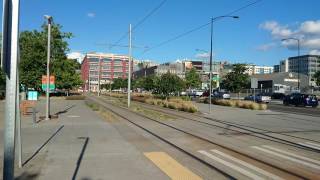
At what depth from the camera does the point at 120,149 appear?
13.9 meters

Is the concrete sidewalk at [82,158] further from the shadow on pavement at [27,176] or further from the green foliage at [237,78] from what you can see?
the green foliage at [237,78]

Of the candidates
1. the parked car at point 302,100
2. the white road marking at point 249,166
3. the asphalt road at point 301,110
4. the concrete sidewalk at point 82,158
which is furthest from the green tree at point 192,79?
the white road marking at point 249,166

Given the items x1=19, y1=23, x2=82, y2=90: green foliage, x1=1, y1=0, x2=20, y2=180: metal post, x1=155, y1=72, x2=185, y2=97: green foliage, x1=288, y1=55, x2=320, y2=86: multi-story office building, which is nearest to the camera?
x1=1, y1=0, x2=20, y2=180: metal post

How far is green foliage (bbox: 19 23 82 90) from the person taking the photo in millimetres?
66188

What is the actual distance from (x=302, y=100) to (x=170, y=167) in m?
45.2

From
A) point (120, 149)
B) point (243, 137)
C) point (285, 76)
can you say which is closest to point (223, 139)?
point (243, 137)

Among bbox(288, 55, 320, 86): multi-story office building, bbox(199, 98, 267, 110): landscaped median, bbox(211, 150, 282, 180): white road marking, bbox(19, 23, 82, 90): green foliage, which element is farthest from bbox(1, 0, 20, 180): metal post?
bbox(288, 55, 320, 86): multi-story office building

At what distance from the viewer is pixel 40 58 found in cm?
6650

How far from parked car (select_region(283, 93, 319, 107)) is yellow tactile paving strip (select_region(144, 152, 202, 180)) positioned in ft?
139

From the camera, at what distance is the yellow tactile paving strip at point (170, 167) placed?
31.8 ft

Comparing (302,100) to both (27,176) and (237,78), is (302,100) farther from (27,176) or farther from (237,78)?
(27,176)

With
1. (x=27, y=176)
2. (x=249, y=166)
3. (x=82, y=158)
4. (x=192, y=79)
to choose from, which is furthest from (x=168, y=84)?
(x=27, y=176)

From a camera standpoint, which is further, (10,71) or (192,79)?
(192,79)

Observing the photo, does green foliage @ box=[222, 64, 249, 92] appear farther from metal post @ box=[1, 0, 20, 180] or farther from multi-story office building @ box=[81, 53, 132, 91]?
multi-story office building @ box=[81, 53, 132, 91]
